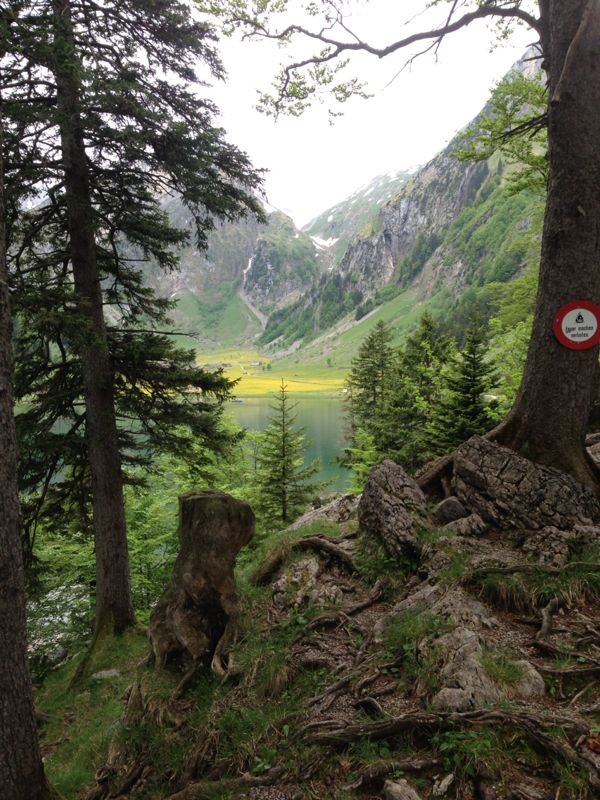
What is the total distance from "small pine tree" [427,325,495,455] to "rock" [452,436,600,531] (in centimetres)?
759

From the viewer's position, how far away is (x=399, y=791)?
7.44 ft

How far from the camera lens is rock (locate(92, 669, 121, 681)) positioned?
7306mm

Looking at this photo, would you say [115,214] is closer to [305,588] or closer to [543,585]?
[305,588]

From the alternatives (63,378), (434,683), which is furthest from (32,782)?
(63,378)

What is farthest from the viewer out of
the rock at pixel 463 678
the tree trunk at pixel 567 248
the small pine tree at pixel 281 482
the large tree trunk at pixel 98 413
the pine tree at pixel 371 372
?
the pine tree at pixel 371 372

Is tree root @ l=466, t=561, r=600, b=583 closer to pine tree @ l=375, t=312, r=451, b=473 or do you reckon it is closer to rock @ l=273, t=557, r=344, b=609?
rock @ l=273, t=557, r=344, b=609

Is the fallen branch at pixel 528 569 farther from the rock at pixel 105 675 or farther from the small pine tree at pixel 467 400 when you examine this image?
the small pine tree at pixel 467 400

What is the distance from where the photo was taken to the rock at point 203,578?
4414mm

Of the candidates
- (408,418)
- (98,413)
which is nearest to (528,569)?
(98,413)

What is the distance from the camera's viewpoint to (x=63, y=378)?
813 centimetres

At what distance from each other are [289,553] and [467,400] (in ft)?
28.0

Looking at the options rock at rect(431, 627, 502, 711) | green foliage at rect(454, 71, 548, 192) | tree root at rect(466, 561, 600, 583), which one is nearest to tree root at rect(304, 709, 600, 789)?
rock at rect(431, 627, 502, 711)

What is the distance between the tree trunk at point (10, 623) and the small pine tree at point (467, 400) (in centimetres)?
1059

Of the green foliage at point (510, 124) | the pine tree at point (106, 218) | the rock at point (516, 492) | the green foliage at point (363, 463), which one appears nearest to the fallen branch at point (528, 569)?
the rock at point (516, 492)
